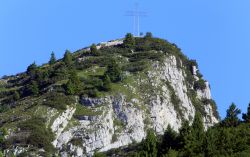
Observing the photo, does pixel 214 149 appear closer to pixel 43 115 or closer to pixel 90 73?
pixel 43 115

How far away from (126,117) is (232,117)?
30.9 metres

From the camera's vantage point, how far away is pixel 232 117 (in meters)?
154

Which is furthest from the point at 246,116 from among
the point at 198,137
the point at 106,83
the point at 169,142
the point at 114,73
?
the point at 114,73

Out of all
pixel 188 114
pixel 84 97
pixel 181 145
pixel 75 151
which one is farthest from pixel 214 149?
pixel 188 114

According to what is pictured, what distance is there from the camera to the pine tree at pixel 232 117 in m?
153

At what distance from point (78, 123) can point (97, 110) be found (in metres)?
5.40

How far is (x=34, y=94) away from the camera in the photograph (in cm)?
19162

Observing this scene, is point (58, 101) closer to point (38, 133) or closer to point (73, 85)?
point (73, 85)

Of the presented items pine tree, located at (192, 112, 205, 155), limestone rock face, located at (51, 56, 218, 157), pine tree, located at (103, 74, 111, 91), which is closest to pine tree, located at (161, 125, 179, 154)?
pine tree, located at (192, 112, 205, 155)

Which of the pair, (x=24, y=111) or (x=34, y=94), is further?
(x=34, y=94)

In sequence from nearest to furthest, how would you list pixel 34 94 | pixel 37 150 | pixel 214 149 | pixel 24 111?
pixel 214 149, pixel 37 150, pixel 24 111, pixel 34 94

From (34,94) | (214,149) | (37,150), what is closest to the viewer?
(214,149)

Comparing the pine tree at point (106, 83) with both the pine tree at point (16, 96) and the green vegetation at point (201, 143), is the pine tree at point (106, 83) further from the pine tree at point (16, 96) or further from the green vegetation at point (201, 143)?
the green vegetation at point (201, 143)

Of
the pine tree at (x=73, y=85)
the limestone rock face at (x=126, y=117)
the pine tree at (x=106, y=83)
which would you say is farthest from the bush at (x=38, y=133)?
the pine tree at (x=106, y=83)
